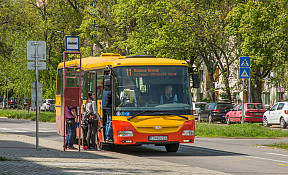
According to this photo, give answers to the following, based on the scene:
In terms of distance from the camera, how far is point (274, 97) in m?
61.6

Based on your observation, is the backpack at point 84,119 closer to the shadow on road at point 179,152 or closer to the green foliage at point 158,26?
the shadow on road at point 179,152

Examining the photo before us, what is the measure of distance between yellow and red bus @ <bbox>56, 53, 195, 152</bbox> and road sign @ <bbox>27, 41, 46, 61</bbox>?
7.00ft

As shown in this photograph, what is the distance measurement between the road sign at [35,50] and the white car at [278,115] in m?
21.3

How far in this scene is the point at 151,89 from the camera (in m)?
18.1

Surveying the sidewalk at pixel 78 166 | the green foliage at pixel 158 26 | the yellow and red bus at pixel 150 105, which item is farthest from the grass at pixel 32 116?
the sidewalk at pixel 78 166

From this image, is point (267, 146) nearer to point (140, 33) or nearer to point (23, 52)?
point (140, 33)

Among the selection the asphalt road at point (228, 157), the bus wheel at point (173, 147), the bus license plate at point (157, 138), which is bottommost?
the asphalt road at point (228, 157)

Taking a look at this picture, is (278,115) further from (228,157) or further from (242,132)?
(228,157)

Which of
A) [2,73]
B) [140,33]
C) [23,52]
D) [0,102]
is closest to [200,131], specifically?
[140,33]

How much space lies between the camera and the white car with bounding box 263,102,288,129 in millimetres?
35906

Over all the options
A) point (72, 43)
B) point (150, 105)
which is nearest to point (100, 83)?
point (150, 105)

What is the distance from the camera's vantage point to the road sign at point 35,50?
17625 mm

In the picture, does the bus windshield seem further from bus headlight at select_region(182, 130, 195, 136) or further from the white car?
the white car

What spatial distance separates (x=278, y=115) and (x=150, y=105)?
20.3m
